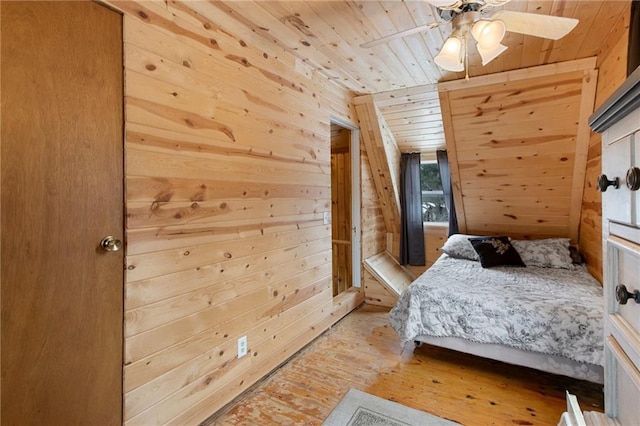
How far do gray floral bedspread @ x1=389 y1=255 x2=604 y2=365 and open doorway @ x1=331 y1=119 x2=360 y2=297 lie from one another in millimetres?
1151

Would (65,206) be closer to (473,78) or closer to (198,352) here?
(198,352)

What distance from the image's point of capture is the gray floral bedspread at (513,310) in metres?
1.91

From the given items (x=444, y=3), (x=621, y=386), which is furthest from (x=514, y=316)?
(x=444, y=3)

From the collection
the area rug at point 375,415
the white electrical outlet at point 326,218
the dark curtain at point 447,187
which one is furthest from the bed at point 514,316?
the dark curtain at point 447,187

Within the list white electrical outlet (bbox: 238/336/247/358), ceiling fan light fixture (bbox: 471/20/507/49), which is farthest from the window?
white electrical outlet (bbox: 238/336/247/358)

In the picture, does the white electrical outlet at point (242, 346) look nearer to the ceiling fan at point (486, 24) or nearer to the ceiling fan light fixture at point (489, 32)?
the ceiling fan at point (486, 24)

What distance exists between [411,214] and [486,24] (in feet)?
9.38

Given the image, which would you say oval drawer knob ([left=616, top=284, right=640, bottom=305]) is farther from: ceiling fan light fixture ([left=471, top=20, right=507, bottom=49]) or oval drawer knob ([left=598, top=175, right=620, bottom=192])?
ceiling fan light fixture ([left=471, top=20, right=507, bottom=49])

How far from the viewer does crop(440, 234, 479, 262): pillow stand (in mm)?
3307

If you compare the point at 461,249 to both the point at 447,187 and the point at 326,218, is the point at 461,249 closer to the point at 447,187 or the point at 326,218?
the point at 447,187

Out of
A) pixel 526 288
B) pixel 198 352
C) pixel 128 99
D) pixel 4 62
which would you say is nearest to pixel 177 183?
pixel 128 99

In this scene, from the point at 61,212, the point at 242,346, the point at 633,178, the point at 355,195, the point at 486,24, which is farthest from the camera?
the point at 355,195

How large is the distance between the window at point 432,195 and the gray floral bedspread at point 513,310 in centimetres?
172

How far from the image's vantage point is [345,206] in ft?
13.3
